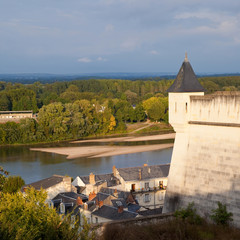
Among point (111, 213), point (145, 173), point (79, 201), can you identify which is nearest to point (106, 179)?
point (145, 173)

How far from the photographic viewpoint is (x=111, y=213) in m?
16.6

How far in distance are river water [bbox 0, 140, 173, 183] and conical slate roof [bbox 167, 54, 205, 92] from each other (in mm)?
18896

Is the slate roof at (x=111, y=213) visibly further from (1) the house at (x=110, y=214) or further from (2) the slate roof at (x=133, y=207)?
(2) the slate roof at (x=133, y=207)

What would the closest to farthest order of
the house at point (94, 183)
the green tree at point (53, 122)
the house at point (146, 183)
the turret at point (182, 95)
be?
the turret at point (182, 95) < the house at point (146, 183) < the house at point (94, 183) < the green tree at point (53, 122)

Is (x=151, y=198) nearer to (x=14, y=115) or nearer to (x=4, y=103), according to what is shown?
(x=14, y=115)

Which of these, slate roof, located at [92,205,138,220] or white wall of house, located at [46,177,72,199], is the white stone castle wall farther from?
white wall of house, located at [46,177,72,199]

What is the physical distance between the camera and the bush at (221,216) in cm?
1105

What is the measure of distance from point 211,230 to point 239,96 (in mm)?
4259

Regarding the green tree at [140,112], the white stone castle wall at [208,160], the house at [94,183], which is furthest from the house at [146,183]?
the green tree at [140,112]

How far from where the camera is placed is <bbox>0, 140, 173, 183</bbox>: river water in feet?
106

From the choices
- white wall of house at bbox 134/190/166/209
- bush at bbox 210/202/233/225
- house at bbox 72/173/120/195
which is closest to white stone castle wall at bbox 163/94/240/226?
bush at bbox 210/202/233/225

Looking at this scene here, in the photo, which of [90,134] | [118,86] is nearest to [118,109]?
[90,134]

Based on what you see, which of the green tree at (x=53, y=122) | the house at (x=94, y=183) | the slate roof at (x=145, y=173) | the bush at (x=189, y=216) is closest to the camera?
the bush at (x=189, y=216)

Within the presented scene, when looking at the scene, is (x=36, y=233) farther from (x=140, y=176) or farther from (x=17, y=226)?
(x=140, y=176)
